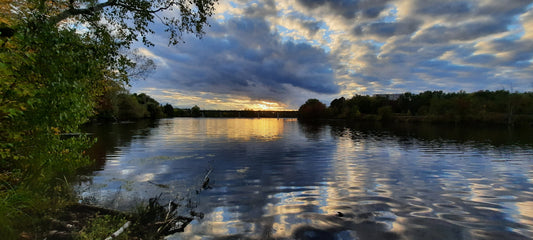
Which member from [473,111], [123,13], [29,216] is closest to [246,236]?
[29,216]

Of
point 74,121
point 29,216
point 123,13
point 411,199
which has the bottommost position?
point 411,199

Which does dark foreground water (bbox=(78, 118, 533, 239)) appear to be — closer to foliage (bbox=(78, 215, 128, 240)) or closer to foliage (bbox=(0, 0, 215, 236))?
foliage (bbox=(78, 215, 128, 240))

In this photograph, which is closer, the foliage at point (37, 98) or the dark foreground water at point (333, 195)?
the foliage at point (37, 98)

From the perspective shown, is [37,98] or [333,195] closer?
[37,98]

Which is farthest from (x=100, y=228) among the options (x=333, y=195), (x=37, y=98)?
(x=333, y=195)

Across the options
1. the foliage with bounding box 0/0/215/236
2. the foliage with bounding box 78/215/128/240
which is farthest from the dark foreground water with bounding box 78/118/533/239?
the foliage with bounding box 0/0/215/236

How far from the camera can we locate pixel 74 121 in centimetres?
734

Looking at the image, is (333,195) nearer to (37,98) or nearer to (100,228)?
(100,228)

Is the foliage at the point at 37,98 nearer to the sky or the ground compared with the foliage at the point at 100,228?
nearer to the sky

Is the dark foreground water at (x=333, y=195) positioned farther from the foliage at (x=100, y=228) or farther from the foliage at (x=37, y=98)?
the foliage at (x=37, y=98)

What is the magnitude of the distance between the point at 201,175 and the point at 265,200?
746 cm

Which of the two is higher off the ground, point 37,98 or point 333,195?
point 37,98

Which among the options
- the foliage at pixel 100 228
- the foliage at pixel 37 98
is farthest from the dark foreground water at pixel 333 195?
the foliage at pixel 37 98

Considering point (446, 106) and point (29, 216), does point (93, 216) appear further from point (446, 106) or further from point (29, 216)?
point (446, 106)
